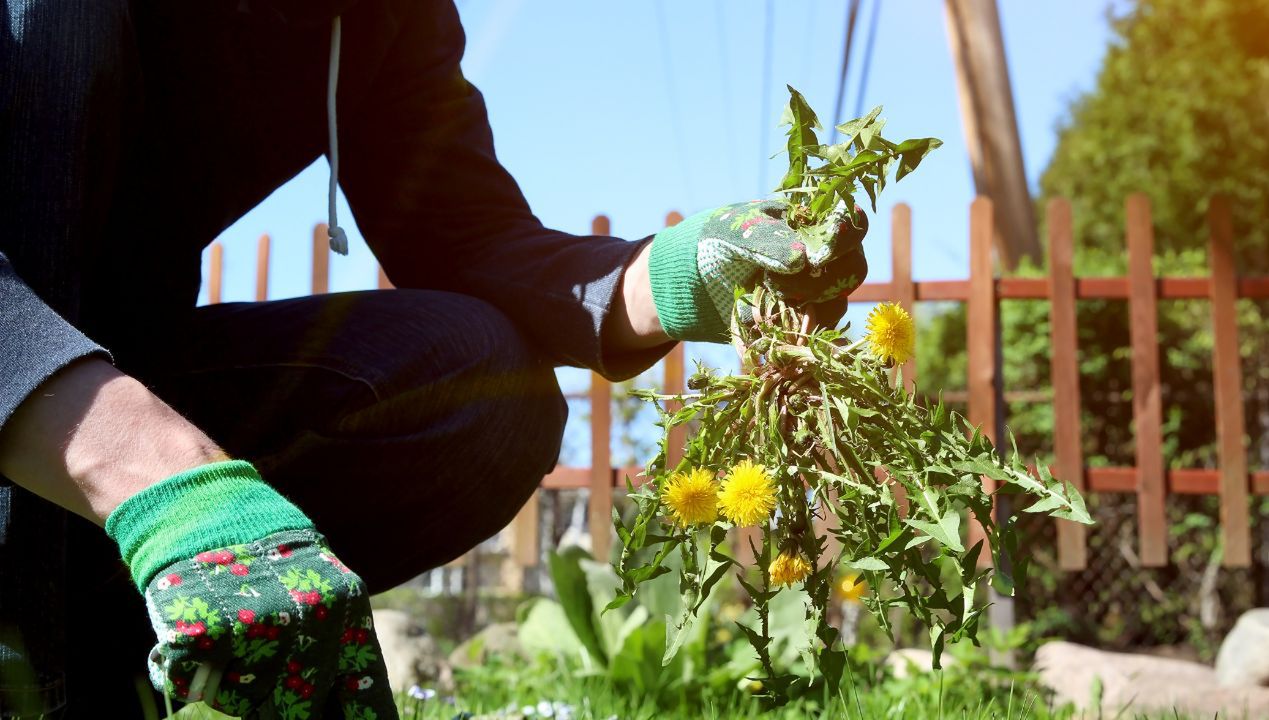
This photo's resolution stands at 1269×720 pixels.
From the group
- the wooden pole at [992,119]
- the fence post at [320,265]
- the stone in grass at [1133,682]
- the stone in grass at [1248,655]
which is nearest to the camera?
the stone in grass at [1133,682]

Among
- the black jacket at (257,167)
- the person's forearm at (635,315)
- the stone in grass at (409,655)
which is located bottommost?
the stone in grass at (409,655)

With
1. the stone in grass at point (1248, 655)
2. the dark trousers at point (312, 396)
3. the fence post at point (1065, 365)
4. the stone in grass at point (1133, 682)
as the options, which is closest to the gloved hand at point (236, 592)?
the dark trousers at point (312, 396)

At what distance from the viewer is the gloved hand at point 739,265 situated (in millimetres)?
1145

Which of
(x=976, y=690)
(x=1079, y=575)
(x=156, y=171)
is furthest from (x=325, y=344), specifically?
(x=1079, y=575)

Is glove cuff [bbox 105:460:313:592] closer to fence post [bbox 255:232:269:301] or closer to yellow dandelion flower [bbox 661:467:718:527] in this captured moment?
yellow dandelion flower [bbox 661:467:718:527]

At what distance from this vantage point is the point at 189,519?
849mm

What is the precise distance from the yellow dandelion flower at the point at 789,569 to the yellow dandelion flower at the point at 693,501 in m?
0.08

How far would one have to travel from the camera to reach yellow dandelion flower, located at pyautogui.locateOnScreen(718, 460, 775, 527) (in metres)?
0.99

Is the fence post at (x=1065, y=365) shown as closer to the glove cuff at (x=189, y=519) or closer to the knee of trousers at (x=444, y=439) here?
the knee of trousers at (x=444, y=439)

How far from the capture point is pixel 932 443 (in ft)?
3.52

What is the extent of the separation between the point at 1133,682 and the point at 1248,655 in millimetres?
840

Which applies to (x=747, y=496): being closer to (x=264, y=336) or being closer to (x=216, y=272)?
(x=264, y=336)

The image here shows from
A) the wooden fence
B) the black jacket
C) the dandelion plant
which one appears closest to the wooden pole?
the wooden fence

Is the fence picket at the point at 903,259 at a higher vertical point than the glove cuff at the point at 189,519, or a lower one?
higher
